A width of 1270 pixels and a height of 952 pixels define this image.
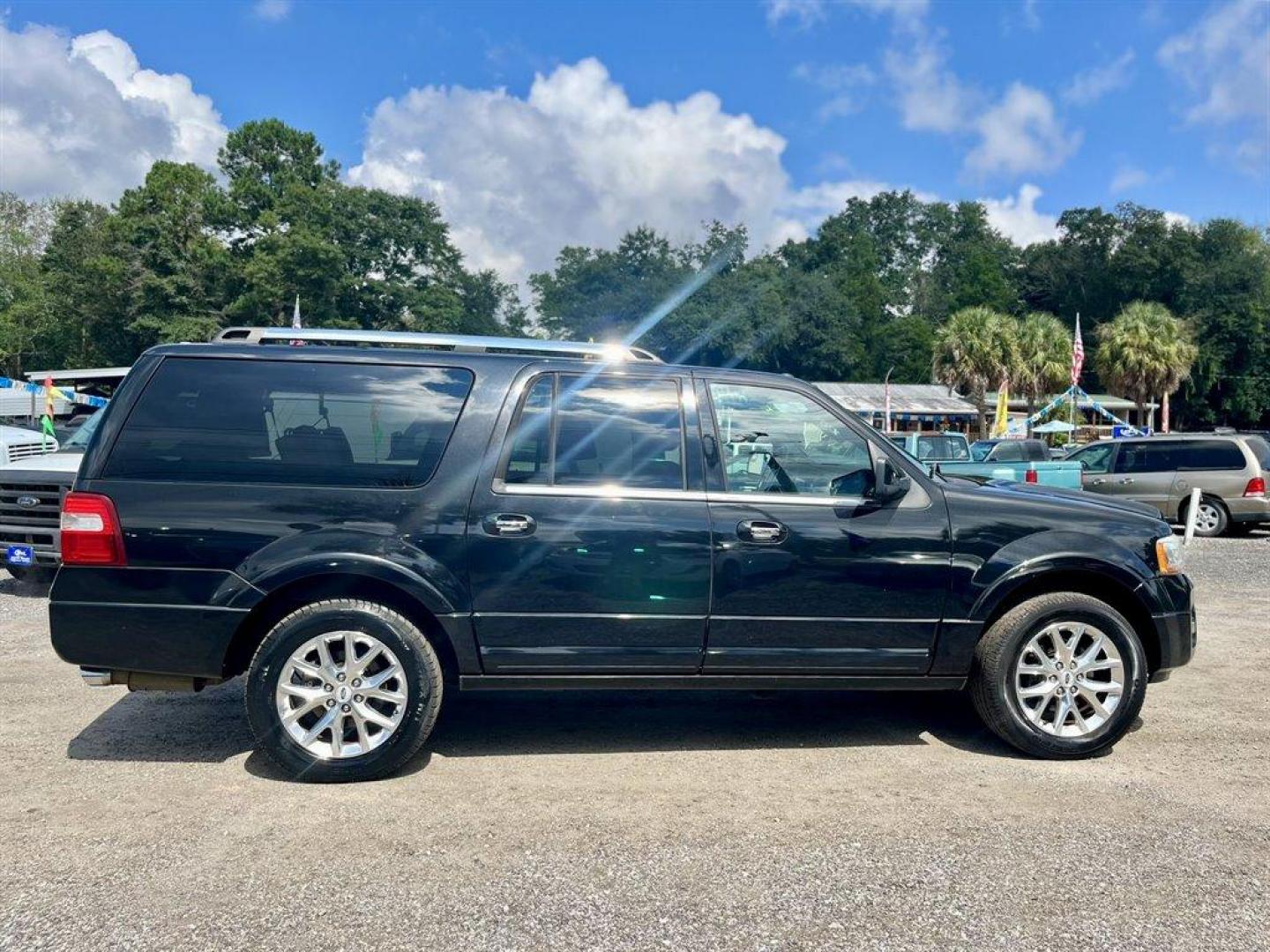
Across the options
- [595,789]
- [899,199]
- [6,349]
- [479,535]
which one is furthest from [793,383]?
[899,199]

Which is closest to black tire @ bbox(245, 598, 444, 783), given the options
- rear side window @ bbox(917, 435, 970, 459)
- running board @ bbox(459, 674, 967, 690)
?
running board @ bbox(459, 674, 967, 690)

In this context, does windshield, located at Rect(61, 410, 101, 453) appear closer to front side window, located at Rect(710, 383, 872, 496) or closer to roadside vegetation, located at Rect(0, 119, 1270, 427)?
front side window, located at Rect(710, 383, 872, 496)

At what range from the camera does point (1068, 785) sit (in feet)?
13.8

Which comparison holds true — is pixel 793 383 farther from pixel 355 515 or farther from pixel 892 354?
pixel 892 354

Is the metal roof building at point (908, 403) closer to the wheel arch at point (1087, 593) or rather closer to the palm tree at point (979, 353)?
the palm tree at point (979, 353)

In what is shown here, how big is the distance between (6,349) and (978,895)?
64819mm

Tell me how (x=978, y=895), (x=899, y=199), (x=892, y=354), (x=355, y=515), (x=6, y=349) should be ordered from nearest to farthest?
(x=978, y=895)
(x=355, y=515)
(x=6, y=349)
(x=892, y=354)
(x=899, y=199)

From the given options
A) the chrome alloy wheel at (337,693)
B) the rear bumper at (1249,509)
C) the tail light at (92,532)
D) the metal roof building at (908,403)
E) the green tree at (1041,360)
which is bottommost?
the chrome alloy wheel at (337,693)

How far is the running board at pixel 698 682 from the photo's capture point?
427 centimetres

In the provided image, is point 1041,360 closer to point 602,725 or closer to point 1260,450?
point 1260,450

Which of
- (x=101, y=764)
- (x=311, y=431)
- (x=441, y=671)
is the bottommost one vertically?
(x=101, y=764)

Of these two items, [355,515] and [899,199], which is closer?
[355,515]

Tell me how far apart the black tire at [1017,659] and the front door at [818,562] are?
1.07ft

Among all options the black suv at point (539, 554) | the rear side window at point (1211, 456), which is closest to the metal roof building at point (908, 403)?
the rear side window at point (1211, 456)
